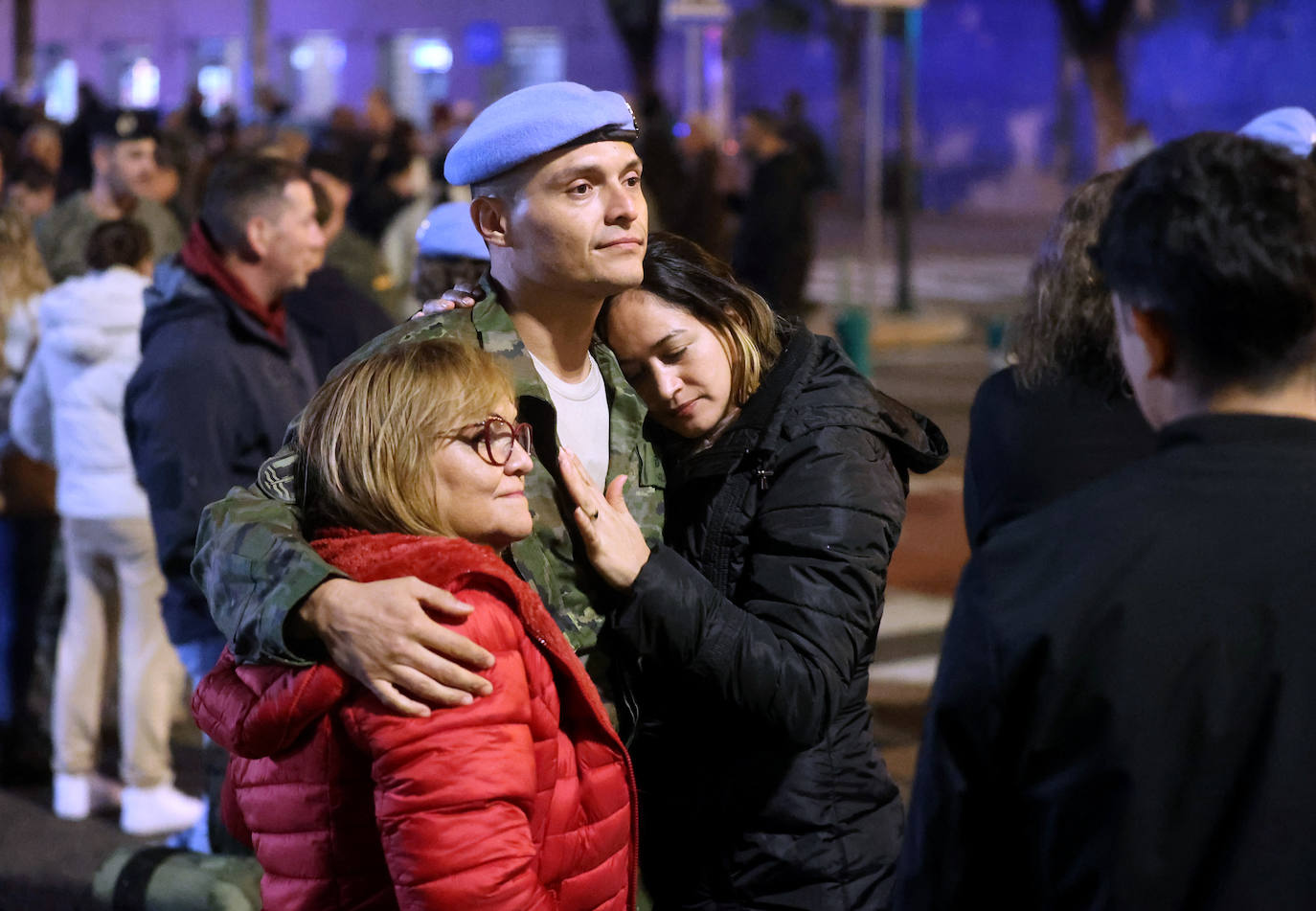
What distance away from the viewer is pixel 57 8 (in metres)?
44.2

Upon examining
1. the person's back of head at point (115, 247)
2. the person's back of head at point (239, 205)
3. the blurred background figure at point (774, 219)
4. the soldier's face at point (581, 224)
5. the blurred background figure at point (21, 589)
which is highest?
the soldier's face at point (581, 224)

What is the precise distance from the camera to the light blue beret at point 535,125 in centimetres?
263

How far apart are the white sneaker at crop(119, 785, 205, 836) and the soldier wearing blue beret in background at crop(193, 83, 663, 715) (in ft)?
11.7

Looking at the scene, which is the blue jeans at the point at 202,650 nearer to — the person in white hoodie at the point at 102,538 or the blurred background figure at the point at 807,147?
the person in white hoodie at the point at 102,538

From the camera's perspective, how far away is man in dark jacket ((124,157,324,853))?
4656 millimetres

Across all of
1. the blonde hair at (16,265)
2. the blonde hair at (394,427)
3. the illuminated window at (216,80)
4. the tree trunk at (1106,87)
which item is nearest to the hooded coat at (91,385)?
the blonde hair at (16,265)

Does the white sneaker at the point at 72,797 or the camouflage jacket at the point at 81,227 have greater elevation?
the camouflage jacket at the point at 81,227

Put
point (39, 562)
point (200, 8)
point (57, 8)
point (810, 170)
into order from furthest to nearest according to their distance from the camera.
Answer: point (57, 8) < point (200, 8) < point (810, 170) < point (39, 562)

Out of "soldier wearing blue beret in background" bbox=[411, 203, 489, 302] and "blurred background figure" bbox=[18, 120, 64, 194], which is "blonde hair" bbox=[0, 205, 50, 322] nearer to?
"soldier wearing blue beret in background" bbox=[411, 203, 489, 302]

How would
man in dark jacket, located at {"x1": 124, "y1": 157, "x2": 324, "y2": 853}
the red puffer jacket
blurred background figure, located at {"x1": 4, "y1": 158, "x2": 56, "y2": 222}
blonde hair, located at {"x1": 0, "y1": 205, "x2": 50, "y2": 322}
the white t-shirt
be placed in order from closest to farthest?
the red puffer jacket
the white t-shirt
man in dark jacket, located at {"x1": 124, "y1": 157, "x2": 324, "y2": 853}
blonde hair, located at {"x1": 0, "y1": 205, "x2": 50, "y2": 322}
blurred background figure, located at {"x1": 4, "y1": 158, "x2": 56, "y2": 222}

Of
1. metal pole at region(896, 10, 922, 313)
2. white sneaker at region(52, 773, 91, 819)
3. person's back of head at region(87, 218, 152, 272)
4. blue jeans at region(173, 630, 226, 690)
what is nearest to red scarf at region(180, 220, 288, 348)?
blue jeans at region(173, 630, 226, 690)

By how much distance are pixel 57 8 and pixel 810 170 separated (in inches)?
1423

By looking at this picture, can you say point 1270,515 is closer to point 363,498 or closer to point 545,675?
point 545,675

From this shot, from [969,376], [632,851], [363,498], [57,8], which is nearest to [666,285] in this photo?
[363,498]
